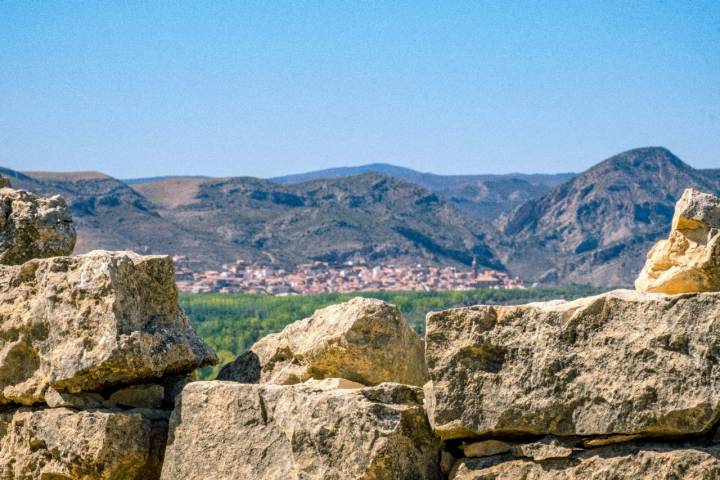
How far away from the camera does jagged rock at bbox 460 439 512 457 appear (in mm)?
6496

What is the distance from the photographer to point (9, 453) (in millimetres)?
7621

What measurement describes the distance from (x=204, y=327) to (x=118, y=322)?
342ft

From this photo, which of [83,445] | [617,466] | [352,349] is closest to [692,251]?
[617,466]

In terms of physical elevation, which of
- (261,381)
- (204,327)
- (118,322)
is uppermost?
(118,322)

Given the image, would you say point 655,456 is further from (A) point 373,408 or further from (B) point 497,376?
(A) point 373,408

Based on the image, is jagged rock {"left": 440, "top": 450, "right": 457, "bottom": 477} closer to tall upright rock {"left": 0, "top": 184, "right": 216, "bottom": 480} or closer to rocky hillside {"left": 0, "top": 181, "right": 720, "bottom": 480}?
rocky hillside {"left": 0, "top": 181, "right": 720, "bottom": 480}

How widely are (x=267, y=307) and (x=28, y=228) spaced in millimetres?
124292

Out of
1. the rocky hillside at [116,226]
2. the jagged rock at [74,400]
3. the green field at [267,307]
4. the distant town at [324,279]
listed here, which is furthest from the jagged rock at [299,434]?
the rocky hillside at [116,226]

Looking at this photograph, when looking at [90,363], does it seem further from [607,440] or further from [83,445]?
[607,440]

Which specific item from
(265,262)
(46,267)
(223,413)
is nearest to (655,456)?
(223,413)

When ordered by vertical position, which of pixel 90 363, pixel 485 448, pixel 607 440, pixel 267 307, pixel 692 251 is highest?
pixel 692 251

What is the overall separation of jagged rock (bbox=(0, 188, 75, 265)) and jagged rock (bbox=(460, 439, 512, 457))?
401 cm

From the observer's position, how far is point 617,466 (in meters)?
6.12

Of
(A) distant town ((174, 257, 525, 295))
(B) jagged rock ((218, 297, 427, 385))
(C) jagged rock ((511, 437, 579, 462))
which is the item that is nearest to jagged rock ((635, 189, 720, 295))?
(C) jagged rock ((511, 437, 579, 462))
